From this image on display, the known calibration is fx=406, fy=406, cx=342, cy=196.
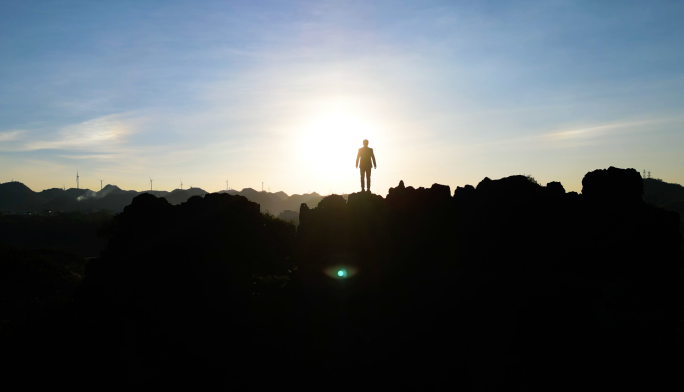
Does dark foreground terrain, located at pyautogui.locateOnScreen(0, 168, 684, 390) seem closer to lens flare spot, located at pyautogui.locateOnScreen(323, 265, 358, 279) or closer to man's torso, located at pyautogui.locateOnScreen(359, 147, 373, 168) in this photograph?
lens flare spot, located at pyautogui.locateOnScreen(323, 265, 358, 279)

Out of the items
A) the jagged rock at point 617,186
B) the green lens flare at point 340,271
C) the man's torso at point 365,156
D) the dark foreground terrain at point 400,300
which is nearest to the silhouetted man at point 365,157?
the man's torso at point 365,156

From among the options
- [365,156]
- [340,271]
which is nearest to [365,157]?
[365,156]

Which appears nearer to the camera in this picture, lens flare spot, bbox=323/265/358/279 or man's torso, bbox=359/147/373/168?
lens flare spot, bbox=323/265/358/279

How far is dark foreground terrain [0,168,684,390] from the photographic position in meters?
12.0

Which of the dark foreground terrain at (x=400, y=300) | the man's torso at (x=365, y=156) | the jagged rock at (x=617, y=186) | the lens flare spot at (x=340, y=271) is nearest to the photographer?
the dark foreground terrain at (x=400, y=300)

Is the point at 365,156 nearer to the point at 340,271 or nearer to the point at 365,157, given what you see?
the point at 365,157

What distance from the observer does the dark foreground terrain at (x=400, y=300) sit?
12.0m

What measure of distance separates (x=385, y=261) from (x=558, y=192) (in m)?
6.63

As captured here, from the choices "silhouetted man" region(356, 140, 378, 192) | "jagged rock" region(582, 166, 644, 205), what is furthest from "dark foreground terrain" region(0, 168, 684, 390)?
"silhouetted man" region(356, 140, 378, 192)

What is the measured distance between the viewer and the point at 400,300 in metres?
13.9

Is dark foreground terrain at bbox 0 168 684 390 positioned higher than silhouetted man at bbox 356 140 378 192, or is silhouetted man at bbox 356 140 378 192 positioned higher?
silhouetted man at bbox 356 140 378 192

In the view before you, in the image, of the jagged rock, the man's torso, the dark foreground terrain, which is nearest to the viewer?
the dark foreground terrain

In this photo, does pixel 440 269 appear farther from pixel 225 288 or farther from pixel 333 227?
pixel 225 288

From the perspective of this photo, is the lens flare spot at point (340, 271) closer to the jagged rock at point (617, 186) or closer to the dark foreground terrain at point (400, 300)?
the dark foreground terrain at point (400, 300)
